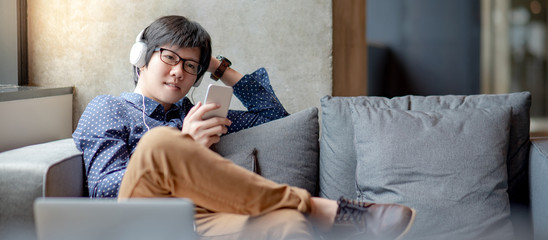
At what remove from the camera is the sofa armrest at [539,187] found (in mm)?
1772

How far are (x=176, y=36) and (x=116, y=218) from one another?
1097mm

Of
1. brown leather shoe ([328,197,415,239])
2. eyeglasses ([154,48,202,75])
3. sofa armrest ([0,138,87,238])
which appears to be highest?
eyeglasses ([154,48,202,75])

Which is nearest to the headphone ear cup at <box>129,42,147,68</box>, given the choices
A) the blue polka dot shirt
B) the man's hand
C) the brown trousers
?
the blue polka dot shirt

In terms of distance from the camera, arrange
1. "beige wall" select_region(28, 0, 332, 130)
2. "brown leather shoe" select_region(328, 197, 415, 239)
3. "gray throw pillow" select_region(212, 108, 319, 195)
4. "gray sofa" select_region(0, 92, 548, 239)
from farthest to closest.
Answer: "beige wall" select_region(28, 0, 332, 130)
"gray throw pillow" select_region(212, 108, 319, 195)
"gray sofa" select_region(0, 92, 548, 239)
"brown leather shoe" select_region(328, 197, 415, 239)

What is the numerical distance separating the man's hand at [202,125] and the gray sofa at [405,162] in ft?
0.31

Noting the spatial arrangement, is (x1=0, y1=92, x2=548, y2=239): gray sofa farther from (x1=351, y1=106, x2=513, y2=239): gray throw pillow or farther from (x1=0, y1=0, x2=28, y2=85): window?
(x1=0, y1=0, x2=28, y2=85): window

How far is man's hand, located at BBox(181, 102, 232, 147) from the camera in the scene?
6.06 ft

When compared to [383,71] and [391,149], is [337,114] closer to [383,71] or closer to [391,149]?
[391,149]

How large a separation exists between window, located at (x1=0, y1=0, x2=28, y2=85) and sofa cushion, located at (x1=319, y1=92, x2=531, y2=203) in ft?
4.71

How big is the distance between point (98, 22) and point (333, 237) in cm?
155

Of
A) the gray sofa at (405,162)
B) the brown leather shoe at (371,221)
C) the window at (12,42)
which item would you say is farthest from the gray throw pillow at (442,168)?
the window at (12,42)

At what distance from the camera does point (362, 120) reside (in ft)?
6.42

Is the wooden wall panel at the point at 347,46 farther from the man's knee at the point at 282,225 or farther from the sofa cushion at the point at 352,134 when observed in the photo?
the man's knee at the point at 282,225

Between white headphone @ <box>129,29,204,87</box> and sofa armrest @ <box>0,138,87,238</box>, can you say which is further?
white headphone @ <box>129,29,204,87</box>
